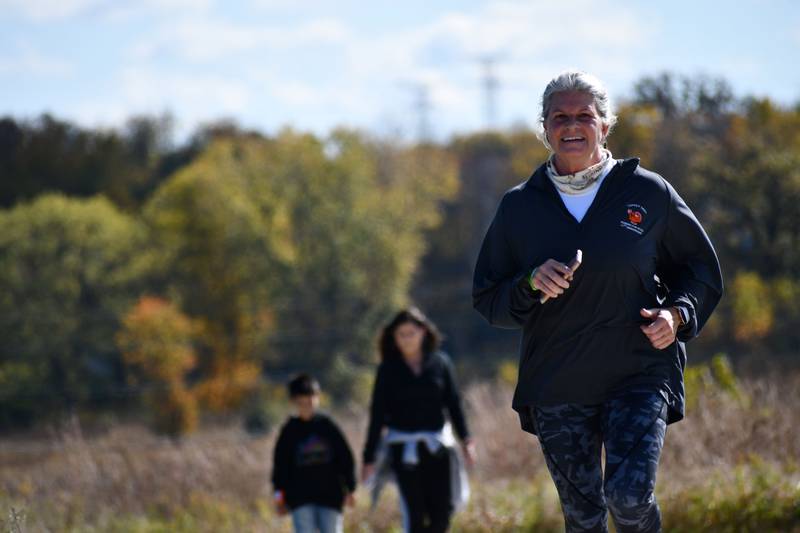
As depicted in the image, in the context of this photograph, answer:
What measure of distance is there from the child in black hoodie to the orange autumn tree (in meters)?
37.5

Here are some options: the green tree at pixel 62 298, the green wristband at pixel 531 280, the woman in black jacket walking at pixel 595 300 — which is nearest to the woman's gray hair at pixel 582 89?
the woman in black jacket walking at pixel 595 300

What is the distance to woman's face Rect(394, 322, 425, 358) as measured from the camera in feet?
25.4

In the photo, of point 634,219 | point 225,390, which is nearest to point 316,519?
point 634,219

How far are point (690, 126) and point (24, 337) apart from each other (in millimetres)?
28309

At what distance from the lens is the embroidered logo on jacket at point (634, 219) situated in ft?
13.5

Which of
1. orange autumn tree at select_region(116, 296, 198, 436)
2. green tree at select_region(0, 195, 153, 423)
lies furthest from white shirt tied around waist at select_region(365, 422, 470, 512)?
green tree at select_region(0, 195, 153, 423)

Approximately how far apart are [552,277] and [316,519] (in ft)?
13.8

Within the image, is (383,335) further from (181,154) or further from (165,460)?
(181,154)

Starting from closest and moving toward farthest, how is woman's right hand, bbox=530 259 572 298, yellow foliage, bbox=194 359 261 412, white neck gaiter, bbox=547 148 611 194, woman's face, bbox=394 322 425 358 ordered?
woman's right hand, bbox=530 259 572 298, white neck gaiter, bbox=547 148 611 194, woman's face, bbox=394 322 425 358, yellow foliage, bbox=194 359 261 412

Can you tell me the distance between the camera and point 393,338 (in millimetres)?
7863

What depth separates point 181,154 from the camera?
6656 cm

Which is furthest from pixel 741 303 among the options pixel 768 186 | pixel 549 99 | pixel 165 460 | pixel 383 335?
pixel 549 99

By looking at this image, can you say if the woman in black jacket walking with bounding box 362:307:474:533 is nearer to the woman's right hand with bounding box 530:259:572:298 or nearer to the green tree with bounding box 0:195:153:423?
the woman's right hand with bounding box 530:259:572:298

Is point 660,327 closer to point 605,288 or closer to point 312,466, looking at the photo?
point 605,288
